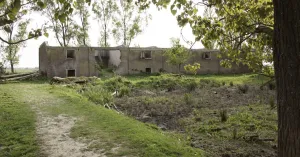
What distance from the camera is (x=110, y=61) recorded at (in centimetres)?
3316

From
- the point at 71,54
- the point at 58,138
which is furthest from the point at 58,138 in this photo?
the point at 71,54

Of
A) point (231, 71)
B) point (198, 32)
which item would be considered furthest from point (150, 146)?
point (231, 71)

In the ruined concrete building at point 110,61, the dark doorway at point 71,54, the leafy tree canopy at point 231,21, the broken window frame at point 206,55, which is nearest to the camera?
the leafy tree canopy at point 231,21

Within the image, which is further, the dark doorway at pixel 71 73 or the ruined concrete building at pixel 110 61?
the dark doorway at pixel 71 73

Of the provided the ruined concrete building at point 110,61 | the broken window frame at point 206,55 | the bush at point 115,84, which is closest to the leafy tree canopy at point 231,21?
the bush at point 115,84

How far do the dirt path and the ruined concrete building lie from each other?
19543 millimetres

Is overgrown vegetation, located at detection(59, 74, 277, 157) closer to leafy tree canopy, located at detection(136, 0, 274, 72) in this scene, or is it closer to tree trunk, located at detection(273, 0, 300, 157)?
leafy tree canopy, located at detection(136, 0, 274, 72)

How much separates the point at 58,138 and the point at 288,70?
4.97m

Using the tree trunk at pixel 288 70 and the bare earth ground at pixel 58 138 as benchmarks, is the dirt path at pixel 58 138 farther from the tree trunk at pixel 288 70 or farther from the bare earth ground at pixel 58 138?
the tree trunk at pixel 288 70

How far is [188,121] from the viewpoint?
387 inches

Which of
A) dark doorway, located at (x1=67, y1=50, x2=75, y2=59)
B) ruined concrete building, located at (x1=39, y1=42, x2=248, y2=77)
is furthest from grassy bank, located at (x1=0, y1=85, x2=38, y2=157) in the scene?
dark doorway, located at (x1=67, y1=50, x2=75, y2=59)

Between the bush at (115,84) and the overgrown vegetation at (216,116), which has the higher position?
the bush at (115,84)

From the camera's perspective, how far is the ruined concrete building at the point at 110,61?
93.7ft

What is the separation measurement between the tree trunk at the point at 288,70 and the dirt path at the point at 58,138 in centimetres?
332
